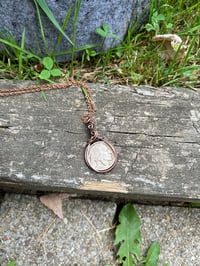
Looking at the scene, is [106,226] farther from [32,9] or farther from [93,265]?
[32,9]

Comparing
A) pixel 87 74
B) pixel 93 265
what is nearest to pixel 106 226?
pixel 93 265

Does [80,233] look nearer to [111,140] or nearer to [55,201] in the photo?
[55,201]

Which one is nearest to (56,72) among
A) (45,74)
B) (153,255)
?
(45,74)

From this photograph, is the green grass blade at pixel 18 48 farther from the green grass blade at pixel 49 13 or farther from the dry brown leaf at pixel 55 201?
the dry brown leaf at pixel 55 201

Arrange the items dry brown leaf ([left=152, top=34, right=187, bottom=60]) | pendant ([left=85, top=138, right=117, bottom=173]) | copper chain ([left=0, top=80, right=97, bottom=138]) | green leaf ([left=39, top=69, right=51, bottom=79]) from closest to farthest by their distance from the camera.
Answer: pendant ([left=85, top=138, right=117, bottom=173]) → copper chain ([left=0, top=80, right=97, bottom=138]) → green leaf ([left=39, top=69, right=51, bottom=79]) → dry brown leaf ([left=152, top=34, right=187, bottom=60])

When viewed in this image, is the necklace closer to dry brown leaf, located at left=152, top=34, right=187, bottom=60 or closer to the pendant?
the pendant

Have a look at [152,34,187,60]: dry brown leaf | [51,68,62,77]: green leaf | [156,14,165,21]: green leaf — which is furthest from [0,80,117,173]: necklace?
[156,14,165,21]: green leaf

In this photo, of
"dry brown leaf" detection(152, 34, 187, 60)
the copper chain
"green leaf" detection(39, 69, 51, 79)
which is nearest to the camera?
the copper chain
